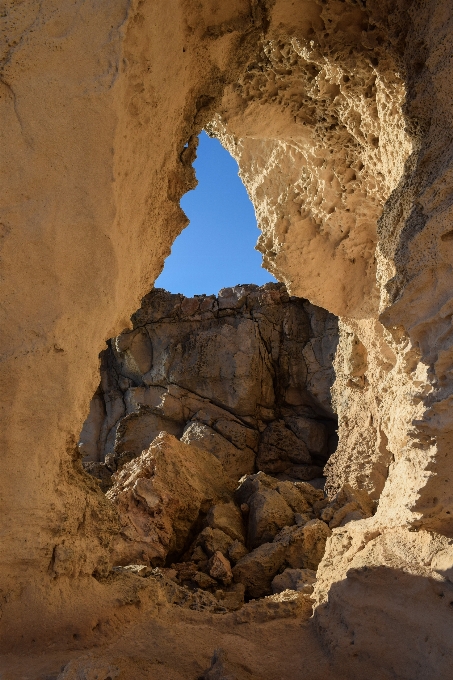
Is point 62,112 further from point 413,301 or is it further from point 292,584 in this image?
point 292,584

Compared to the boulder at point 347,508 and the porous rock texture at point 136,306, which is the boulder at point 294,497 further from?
the porous rock texture at point 136,306

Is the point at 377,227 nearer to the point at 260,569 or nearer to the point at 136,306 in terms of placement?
the point at 136,306

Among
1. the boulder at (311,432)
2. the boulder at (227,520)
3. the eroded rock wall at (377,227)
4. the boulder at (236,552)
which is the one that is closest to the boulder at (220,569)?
the boulder at (236,552)

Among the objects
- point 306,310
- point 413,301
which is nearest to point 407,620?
point 413,301

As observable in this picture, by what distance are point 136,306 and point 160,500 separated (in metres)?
2.50

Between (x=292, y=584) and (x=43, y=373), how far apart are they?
2.53m

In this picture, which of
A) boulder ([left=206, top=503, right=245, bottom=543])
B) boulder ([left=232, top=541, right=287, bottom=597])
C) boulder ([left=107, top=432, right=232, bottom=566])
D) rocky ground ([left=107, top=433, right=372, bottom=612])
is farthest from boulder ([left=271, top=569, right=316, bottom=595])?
boulder ([left=107, top=432, right=232, bottom=566])

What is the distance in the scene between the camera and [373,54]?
3.28 meters

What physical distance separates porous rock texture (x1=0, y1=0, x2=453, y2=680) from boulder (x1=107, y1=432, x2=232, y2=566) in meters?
1.58

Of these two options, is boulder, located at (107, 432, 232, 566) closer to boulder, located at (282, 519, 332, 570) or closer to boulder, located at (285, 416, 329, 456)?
boulder, located at (282, 519, 332, 570)

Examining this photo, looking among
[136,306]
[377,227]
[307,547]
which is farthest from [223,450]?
[377,227]

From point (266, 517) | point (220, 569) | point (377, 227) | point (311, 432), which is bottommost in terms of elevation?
point (220, 569)

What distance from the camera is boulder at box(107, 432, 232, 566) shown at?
4590 mm

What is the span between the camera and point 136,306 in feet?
10.2
